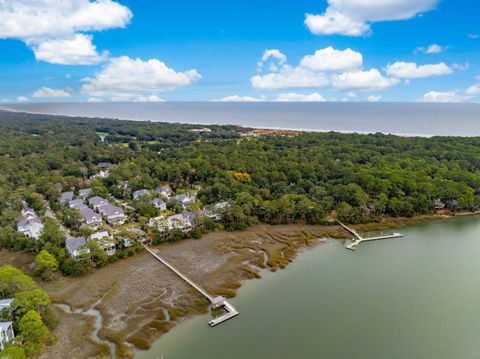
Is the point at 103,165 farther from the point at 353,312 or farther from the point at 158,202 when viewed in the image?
the point at 353,312

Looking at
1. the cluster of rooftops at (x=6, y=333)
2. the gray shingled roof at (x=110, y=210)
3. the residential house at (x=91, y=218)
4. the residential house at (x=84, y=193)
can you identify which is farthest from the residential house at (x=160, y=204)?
the cluster of rooftops at (x=6, y=333)

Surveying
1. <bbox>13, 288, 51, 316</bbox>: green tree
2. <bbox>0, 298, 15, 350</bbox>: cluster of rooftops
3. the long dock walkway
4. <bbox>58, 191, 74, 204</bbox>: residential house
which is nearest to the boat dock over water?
the long dock walkway

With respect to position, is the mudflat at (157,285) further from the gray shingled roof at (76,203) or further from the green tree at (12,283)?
the gray shingled roof at (76,203)

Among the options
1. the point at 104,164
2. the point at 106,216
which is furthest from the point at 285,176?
the point at 104,164

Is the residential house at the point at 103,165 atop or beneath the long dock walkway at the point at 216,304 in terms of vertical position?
atop

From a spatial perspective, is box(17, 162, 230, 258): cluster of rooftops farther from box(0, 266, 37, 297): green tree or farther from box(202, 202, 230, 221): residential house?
box(0, 266, 37, 297): green tree
